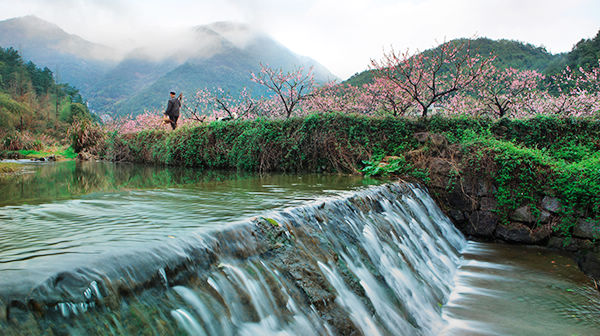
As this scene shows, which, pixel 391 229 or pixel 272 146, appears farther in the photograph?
pixel 272 146

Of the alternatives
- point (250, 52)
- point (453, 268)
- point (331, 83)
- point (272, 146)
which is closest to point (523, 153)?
point (453, 268)

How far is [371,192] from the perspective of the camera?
5.75 meters

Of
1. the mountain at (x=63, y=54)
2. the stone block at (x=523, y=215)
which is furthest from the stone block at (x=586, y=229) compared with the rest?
the mountain at (x=63, y=54)

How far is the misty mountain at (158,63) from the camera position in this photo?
317 ft

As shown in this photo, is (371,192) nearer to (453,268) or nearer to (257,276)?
(453,268)

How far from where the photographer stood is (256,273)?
267 centimetres

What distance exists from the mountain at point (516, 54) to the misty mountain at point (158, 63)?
38.8 metres

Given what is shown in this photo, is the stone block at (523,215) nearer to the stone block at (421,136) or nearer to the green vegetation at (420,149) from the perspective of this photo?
the green vegetation at (420,149)

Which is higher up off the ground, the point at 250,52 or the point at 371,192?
the point at 250,52

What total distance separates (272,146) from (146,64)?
157851 millimetres

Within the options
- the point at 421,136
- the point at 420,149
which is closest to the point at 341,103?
the point at 421,136

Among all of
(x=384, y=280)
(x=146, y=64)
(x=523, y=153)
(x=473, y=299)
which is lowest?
(x=473, y=299)

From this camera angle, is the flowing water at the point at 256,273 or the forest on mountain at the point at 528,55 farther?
the forest on mountain at the point at 528,55

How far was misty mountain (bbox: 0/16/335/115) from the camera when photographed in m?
96.5
